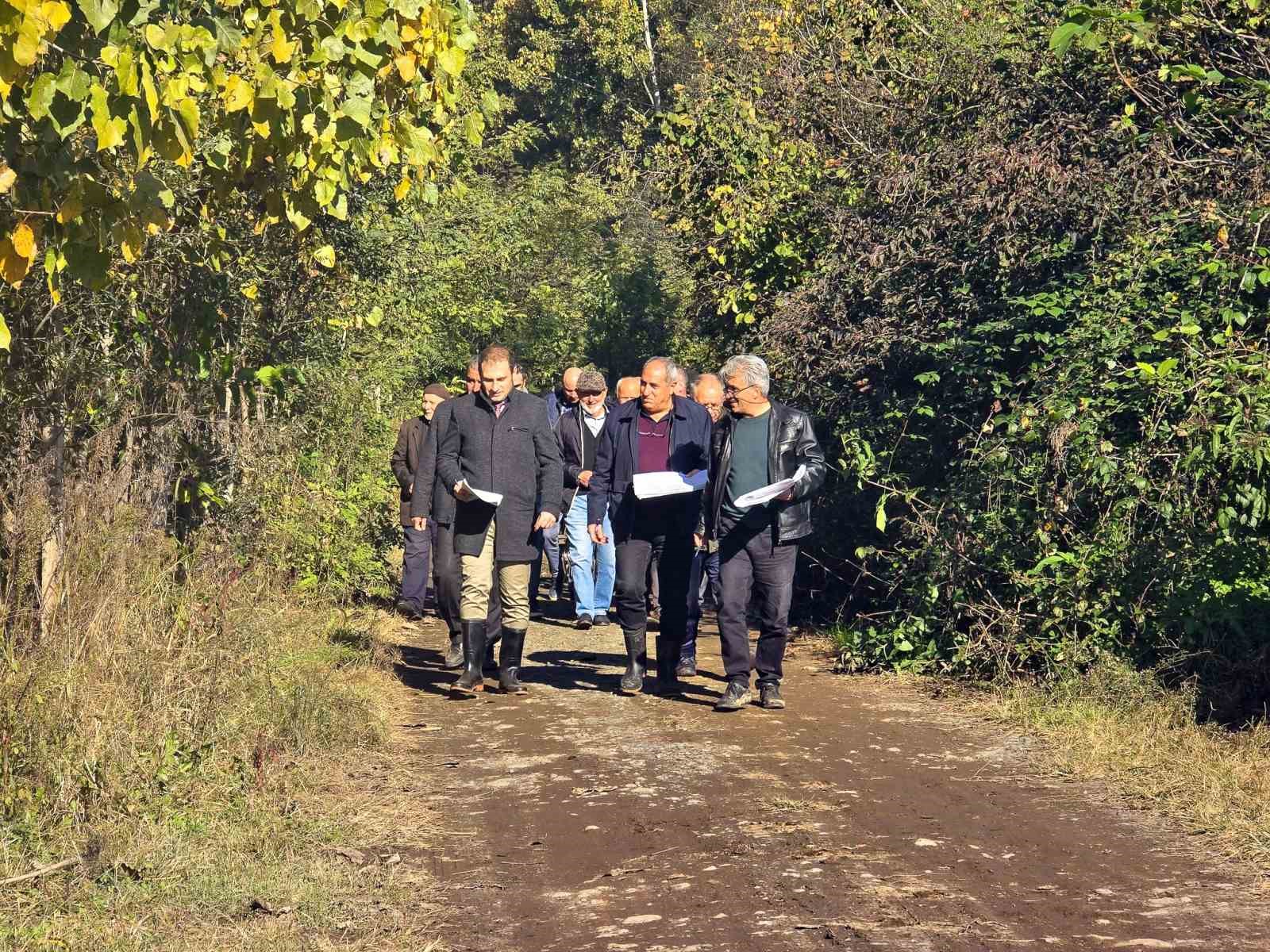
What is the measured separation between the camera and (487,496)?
31.4ft

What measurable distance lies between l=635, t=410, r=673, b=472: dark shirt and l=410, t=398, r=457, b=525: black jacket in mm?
1192

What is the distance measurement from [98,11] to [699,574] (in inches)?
277

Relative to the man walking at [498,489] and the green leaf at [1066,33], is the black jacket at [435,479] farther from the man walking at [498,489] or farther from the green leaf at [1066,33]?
the green leaf at [1066,33]

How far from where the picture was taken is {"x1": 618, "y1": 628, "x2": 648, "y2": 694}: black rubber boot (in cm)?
1007

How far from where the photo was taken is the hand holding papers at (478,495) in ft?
31.4

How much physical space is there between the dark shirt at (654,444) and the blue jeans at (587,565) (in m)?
2.98

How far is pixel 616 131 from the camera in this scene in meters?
46.3

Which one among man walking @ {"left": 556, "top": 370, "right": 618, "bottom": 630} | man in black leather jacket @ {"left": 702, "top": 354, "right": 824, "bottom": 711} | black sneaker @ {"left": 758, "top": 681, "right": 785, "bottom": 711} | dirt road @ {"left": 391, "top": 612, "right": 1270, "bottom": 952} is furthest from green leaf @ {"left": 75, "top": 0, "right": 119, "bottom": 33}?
man walking @ {"left": 556, "top": 370, "right": 618, "bottom": 630}

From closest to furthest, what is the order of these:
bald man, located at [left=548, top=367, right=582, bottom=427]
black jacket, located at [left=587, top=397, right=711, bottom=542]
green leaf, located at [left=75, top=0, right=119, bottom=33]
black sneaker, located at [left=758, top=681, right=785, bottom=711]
Result: green leaf, located at [left=75, top=0, right=119, bottom=33] < black sneaker, located at [left=758, top=681, right=785, bottom=711] < black jacket, located at [left=587, top=397, right=711, bottom=542] < bald man, located at [left=548, top=367, right=582, bottom=427]

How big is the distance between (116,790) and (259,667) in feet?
5.99

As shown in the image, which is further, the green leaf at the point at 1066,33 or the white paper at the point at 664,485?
the white paper at the point at 664,485

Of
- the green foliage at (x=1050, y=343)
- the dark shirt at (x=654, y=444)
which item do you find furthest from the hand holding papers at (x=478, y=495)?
the green foliage at (x=1050, y=343)

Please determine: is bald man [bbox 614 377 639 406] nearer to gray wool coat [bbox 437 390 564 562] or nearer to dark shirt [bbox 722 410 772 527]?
gray wool coat [bbox 437 390 564 562]

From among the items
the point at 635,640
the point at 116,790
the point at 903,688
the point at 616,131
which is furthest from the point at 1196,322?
the point at 616,131
